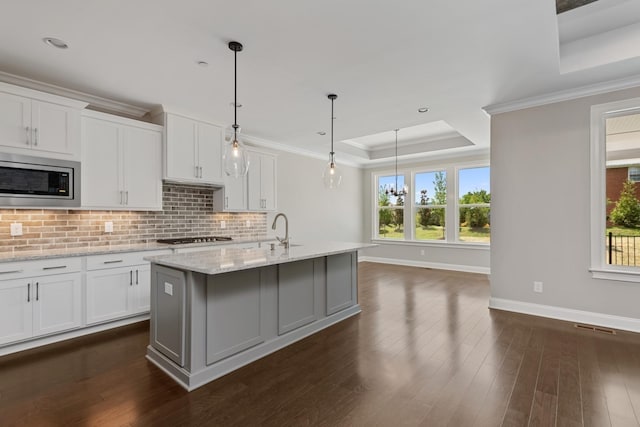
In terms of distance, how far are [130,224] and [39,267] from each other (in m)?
1.18

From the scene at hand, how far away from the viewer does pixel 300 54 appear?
9.05ft

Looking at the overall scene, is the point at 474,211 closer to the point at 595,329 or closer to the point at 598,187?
the point at 598,187

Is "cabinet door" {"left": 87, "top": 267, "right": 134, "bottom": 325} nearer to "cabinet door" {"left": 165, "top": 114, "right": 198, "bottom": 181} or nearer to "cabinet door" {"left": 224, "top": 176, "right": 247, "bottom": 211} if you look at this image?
"cabinet door" {"left": 165, "top": 114, "right": 198, "bottom": 181}

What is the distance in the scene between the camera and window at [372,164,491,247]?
266 inches

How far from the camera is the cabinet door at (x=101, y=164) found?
3412 mm

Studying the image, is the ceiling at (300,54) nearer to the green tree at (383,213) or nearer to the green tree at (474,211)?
the green tree at (474,211)

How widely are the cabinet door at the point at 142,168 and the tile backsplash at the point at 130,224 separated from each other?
1.06ft

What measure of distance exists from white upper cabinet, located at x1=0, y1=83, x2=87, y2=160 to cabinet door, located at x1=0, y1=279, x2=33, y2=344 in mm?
1287

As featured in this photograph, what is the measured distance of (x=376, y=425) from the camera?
1.86m

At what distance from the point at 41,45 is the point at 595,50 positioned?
5196mm

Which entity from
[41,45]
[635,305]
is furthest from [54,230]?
[635,305]

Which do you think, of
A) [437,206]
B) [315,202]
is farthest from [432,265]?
[315,202]

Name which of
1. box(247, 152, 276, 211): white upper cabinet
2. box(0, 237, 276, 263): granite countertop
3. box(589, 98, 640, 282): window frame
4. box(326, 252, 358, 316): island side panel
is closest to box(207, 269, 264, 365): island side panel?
box(326, 252, 358, 316): island side panel

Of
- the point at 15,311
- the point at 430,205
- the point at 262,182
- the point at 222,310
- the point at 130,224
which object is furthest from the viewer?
the point at 430,205
